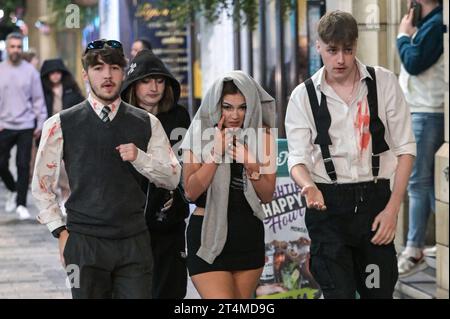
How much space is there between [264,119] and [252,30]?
8.65m

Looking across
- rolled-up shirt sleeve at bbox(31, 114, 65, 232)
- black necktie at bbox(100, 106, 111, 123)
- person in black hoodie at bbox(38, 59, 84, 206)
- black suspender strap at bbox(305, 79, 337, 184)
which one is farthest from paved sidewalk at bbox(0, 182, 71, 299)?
black suspender strap at bbox(305, 79, 337, 184)

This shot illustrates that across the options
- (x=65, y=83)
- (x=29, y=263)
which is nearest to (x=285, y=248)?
(x=29, y=263)

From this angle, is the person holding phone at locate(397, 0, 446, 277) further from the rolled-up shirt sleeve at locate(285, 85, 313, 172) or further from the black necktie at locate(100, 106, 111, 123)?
the black necktie at locate(100, 106, 111, 123)

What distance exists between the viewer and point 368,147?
556 cm

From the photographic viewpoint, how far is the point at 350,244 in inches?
220

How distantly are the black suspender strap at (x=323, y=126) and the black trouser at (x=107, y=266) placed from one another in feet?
3.10

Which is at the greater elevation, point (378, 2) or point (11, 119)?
point (378, 2)

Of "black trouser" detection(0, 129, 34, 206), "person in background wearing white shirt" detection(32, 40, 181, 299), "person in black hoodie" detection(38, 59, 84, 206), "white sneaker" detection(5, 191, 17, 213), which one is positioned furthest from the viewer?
"white sneaker" detection(5, 191, 17, 213)

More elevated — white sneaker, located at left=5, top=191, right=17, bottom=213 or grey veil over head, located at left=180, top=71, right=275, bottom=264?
grey veil over head, located at left=180, top=71, right=275, bottom=264

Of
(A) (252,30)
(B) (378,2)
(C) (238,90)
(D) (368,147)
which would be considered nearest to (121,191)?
(C) (238,90)

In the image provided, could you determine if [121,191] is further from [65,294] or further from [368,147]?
[65,294]

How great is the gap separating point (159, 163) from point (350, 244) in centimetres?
98

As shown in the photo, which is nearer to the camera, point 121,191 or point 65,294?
point 121,191

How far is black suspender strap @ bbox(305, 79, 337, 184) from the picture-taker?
5535 millimetres
